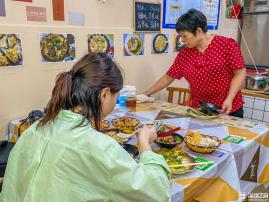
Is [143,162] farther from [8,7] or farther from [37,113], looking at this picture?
[8,7]

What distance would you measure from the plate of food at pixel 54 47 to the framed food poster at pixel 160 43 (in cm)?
89

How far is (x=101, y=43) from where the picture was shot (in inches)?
79.6

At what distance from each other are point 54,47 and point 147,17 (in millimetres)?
926

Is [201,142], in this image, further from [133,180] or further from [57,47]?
[57,47]

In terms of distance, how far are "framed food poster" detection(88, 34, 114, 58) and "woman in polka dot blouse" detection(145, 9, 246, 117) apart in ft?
1.81

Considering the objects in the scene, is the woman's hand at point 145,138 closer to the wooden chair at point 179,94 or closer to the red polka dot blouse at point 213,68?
the red polka dot blouse at point 213,68

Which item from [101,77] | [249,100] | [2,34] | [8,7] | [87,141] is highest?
[8,7]

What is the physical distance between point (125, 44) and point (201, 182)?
4.79ft

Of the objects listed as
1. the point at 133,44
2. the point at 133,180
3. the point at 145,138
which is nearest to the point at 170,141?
the point at 145,138

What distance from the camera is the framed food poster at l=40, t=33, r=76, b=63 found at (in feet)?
5.66

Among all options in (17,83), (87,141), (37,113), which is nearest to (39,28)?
(17,83)

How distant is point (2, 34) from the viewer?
60.1 inches

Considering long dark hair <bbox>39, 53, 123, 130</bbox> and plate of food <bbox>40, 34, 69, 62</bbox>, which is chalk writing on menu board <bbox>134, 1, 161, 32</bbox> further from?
long dark hair <bbox>39, 53, 123, 130</bbox>

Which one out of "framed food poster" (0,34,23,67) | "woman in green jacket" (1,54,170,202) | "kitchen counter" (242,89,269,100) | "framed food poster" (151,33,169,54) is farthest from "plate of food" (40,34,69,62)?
"kitchen counter" (242,89,269,100)
